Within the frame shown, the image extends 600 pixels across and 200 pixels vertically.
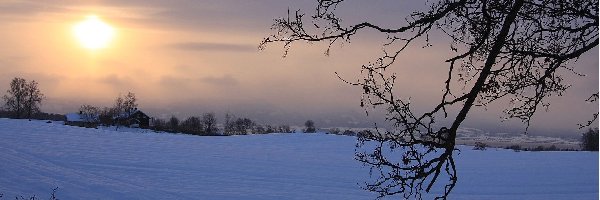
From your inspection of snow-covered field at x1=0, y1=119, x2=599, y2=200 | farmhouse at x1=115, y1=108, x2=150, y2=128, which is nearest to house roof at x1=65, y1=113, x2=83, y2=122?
farmhouse at x1=115, y1=108, x2=150, y2=128

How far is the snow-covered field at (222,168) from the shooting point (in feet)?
68.7

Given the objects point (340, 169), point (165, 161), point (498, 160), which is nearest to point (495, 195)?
point (340, 169)

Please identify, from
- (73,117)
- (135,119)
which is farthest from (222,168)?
(73,117)

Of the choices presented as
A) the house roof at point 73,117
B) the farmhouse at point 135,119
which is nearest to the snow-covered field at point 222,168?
the farmhouse at point 135,119

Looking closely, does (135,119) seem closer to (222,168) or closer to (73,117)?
(73,117)

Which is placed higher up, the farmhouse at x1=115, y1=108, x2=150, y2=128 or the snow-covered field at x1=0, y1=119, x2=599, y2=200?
the farmhouse at x1=115, y1=108, x2=150, y2=128

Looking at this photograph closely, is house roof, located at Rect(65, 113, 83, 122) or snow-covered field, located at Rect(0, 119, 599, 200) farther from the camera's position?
house roof, located at Rect(65, 113, 83, 122)

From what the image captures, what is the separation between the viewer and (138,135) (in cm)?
3856

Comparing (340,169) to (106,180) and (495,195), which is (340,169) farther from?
(106,180)

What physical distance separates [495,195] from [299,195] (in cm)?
824

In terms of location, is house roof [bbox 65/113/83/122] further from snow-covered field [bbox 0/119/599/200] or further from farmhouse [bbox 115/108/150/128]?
snow-covered field [bbox 0/119/599/200]

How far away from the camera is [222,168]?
27359 millimetres

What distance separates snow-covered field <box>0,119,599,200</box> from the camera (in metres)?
20.9

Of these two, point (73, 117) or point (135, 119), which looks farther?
point (73, 117)
